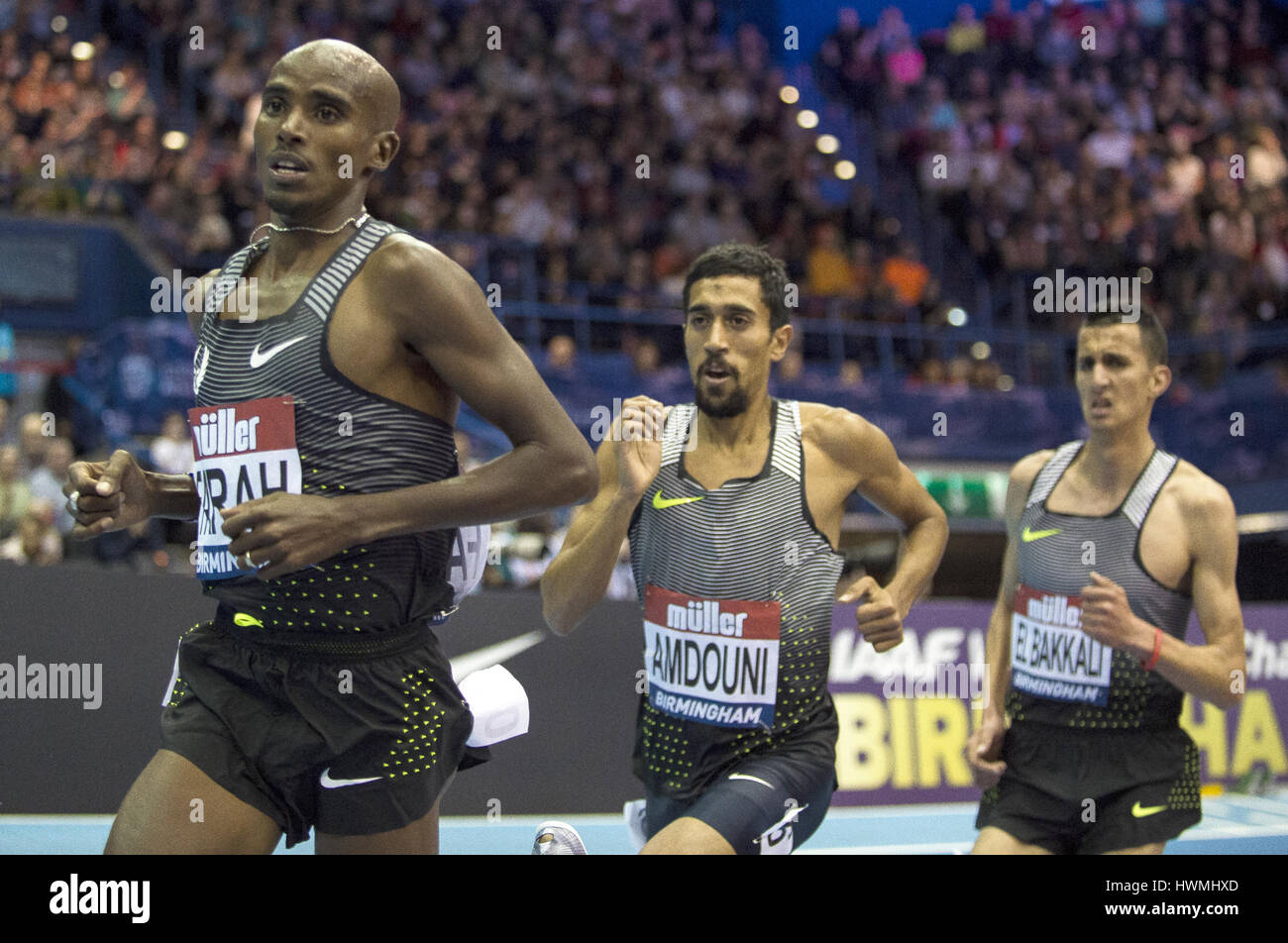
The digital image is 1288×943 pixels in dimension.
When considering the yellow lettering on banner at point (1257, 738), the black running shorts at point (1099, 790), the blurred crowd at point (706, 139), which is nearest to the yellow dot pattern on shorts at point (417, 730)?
the black running shorts at point (1099, 790)

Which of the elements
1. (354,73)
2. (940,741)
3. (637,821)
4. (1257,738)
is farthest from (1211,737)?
(354,73)

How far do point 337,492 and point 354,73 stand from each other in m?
0.87

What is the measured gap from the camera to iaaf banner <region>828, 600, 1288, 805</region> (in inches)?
299

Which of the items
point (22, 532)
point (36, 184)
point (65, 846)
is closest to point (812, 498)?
point (65, 846)

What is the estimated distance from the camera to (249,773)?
106 inches

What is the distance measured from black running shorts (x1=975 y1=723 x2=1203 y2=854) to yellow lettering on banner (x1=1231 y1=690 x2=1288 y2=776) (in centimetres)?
463

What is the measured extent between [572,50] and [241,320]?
12843mm

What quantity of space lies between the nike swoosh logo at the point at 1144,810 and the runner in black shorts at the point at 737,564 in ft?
2.89

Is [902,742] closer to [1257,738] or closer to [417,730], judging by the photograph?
[1257,738]

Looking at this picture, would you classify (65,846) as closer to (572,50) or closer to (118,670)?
(118,670)

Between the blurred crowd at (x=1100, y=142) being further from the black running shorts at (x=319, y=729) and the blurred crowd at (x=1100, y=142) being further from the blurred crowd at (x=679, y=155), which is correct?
the black running shorts at (x=319, y=729)

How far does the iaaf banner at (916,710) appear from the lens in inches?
299

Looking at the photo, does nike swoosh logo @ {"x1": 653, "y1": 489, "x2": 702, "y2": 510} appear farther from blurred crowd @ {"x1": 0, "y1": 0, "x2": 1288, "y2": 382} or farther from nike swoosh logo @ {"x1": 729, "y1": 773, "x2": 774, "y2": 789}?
blurred crowd @ {"x1": 0, "y1": 0, "x2": 1288, "y2": 382}

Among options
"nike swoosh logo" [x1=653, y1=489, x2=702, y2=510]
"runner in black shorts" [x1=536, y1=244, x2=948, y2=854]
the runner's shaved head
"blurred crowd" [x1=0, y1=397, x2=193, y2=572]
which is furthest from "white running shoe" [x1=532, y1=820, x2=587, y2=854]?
"blurred crowd" [x1=0, y1=397, x2=193, y2=572]
